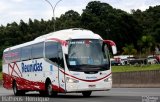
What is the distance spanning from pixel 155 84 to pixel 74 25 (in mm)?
86181

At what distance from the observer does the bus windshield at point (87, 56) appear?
952 inches

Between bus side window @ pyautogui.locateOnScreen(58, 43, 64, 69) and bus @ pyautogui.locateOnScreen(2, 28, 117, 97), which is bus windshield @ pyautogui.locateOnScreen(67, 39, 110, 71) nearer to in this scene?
bus @ pyautogui.locateOnScreen(2, 28, 117, 97)

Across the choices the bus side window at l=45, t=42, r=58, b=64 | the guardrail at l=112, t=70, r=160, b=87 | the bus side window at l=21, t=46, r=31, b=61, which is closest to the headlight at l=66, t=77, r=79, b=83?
the bus side window at l=45, t=42, r=58, b=64

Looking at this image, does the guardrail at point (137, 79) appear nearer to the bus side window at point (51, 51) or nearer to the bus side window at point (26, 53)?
the bus side window at point (26, 53)

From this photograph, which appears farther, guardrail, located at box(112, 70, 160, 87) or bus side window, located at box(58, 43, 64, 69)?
guardrail, located at box(112, 70, 160, 87)

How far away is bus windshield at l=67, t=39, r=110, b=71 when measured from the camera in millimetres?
24188

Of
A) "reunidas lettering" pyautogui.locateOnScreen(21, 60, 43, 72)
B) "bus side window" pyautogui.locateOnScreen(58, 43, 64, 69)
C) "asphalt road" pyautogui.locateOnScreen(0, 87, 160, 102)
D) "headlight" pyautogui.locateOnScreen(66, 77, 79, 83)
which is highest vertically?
"bus side window" pyautogui.locateOnScreen(58, 43, 64, 69)

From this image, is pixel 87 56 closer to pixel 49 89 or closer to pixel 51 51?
pixel 51 51

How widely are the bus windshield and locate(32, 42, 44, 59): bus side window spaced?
11.5 feet

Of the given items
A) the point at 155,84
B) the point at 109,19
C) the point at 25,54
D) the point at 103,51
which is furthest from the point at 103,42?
the point at 109,19

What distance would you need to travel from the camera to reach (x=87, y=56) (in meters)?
24.3

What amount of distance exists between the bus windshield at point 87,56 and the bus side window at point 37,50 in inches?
138

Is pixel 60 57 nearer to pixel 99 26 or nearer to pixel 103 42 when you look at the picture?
pixel 103 42

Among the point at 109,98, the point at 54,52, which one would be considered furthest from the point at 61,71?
the point at 109,98
